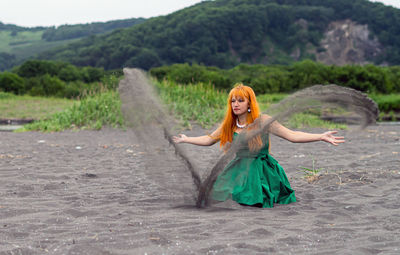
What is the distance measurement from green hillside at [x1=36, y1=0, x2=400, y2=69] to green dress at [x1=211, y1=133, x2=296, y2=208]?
64660 millimetres

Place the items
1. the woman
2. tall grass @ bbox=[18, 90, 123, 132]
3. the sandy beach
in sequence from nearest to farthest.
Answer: the sandy beach
the woman
tall grass @ bbox=[18, 90, 123, 132]

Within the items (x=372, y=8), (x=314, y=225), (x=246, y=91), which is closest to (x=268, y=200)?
(x=314, y=225)

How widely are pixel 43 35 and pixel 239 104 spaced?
509 ft

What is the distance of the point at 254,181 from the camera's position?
401 centimetres

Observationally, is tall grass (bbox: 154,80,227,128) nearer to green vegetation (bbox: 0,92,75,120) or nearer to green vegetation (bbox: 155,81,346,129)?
green vegetation (bbox: 155,81,346,129)

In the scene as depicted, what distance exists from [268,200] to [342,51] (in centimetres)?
9958

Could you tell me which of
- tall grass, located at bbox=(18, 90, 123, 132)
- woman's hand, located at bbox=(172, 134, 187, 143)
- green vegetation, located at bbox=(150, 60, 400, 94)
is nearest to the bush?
green vegetation, located at bbox=(150, 60, 400, 94)

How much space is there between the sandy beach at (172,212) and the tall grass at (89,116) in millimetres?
6764

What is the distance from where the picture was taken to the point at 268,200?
398cm

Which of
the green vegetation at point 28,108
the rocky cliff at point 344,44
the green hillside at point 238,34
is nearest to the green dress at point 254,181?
the green vegetation at point 28,108

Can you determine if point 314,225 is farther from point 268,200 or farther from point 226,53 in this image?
point 226,53

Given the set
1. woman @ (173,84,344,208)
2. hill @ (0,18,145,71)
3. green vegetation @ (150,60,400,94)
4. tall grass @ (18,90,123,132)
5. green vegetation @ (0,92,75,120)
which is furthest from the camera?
hill @ (0,18,145,71)

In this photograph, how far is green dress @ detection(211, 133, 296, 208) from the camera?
3.98 metres

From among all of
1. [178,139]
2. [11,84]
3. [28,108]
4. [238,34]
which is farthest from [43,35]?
[178,139]
